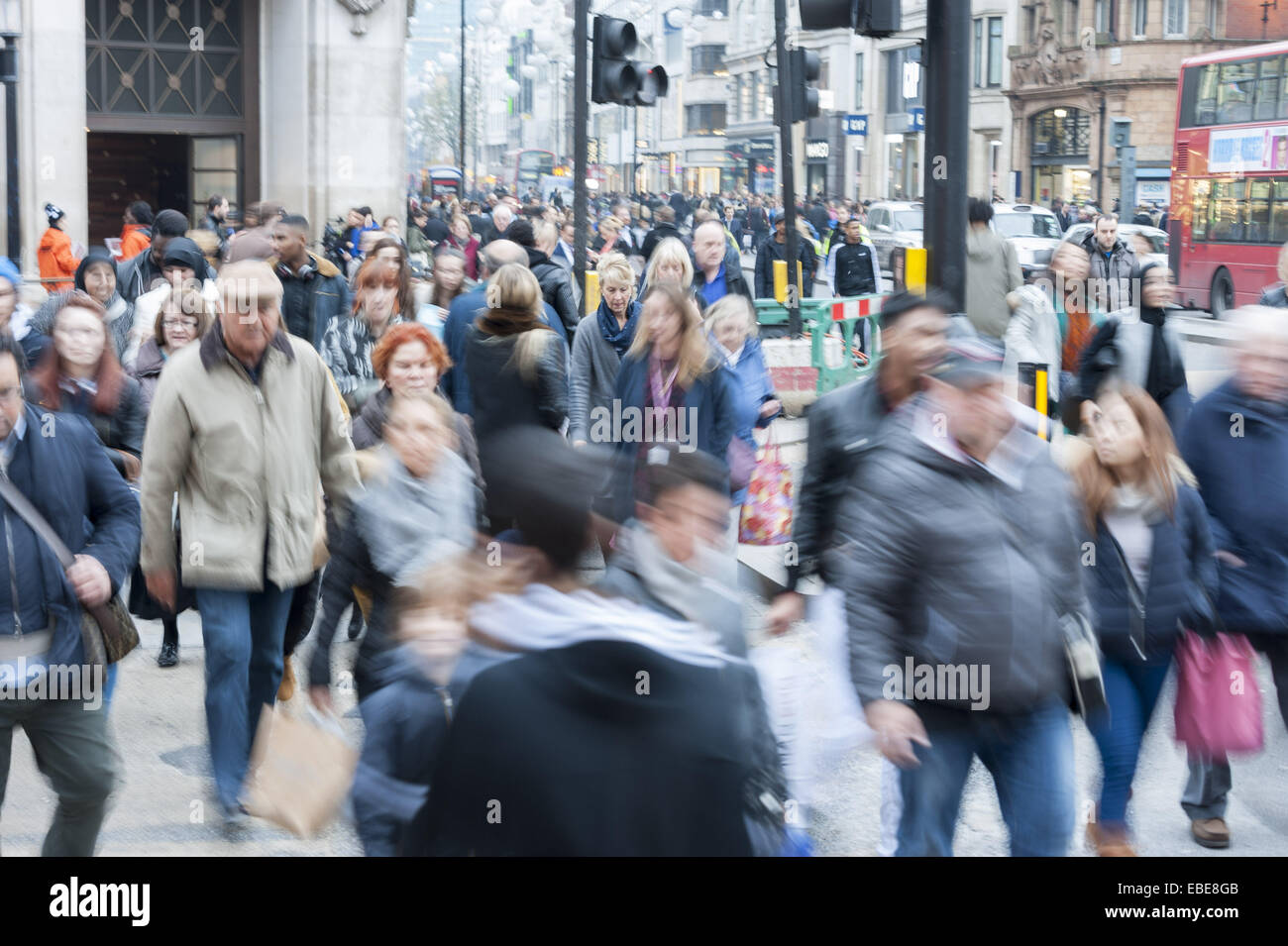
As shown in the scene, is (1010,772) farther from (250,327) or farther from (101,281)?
(101,281)

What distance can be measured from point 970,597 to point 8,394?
96.5 inches

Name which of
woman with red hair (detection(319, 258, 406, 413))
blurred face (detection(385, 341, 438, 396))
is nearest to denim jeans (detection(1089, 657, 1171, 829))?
blurred face (detection(385, 341, 438, 396))

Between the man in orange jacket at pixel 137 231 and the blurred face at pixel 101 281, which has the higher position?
the man in orange jacket at pixel 137 231

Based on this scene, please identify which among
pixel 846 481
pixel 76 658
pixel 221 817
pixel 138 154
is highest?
pixel 138 154

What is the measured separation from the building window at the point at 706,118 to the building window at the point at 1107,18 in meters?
34.9

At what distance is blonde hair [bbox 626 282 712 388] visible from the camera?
6.86 metres

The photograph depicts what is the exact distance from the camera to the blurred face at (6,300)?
23.4 feet

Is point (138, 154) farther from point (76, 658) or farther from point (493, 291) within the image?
point (76, 658)

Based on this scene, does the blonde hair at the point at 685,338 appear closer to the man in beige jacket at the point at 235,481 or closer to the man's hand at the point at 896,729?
the man in beige jacket at the point at 235,481

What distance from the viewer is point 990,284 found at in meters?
→ 11.2

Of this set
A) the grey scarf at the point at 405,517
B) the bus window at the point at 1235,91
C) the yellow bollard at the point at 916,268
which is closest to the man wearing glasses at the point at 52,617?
the grey scarf at the point at 405,517

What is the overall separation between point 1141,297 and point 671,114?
87419 millimetres
